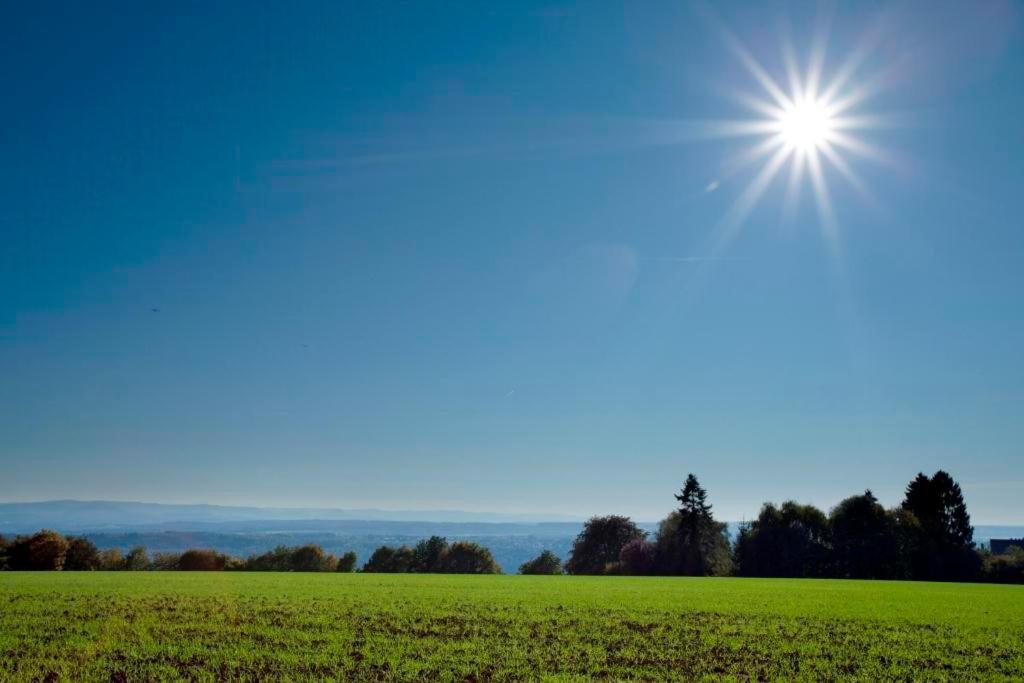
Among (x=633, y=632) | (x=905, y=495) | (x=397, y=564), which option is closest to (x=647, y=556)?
(x=397, y=564)

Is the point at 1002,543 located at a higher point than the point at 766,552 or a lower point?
higher

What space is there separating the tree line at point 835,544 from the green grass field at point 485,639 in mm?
58412

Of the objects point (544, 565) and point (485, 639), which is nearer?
point (485, 639)

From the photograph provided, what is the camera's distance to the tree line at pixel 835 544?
80.5m

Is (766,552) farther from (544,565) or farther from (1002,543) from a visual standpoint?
(1002,543)

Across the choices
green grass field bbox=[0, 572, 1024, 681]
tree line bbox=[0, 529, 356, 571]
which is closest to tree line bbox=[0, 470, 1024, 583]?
tree line bbox=[0, 529, 356, 571]

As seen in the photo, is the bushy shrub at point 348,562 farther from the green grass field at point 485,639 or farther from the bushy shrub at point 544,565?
the green grass field at point 485,639

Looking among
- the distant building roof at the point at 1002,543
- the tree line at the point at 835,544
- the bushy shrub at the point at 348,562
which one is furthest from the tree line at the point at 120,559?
the distant building roof at the point at 1002,543

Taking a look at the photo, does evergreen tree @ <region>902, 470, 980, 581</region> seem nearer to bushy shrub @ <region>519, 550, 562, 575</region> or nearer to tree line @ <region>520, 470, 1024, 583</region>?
tree line @ <region>520, 470, 1024, 583</region>

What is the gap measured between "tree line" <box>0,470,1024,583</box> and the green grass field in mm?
57159

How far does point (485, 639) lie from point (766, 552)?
80297 mm

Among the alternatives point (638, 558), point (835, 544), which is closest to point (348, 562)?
point (638, 558)

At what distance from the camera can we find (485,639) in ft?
59.0

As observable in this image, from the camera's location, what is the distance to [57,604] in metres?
25.7
